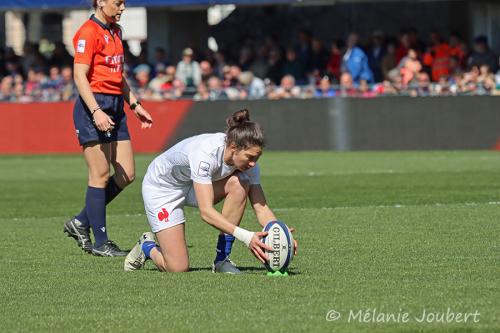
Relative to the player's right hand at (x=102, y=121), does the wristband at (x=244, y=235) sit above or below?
below

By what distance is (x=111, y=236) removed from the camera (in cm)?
1122

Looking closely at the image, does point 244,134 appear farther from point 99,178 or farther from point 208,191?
point 99,178

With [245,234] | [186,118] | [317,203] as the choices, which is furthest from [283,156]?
[245,234]

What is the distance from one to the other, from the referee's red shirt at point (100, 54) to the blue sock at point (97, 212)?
84cm

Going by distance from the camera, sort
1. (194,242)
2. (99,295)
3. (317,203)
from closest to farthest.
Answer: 1. (99,295)
2. (194,242)
3. (317,203)

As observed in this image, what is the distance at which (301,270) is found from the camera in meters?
8.46

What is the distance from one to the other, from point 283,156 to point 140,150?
3406 millimetres

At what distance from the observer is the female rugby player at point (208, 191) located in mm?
7828

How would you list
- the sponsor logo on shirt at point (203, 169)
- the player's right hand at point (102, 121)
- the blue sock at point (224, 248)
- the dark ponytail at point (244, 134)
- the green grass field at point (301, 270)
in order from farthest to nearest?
the player's right hand at point (102, 121) < the blue sock at point (224, 248) < the sponsor logo on shirt at point (203, 169) < the dark ponytail at point (244, 134) < the green grass field at point (301, 270)

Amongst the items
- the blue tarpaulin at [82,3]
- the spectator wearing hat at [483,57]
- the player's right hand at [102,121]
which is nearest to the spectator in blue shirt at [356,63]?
the spectator wearing hat at [483,57]

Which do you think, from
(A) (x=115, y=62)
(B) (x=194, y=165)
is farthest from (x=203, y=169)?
(A) (x=115, y=62)

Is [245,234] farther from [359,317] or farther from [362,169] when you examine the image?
[362,169]

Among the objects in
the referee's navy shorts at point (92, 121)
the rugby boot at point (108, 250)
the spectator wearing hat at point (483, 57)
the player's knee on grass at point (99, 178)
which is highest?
the spectator wearing hat at point (483, 57)

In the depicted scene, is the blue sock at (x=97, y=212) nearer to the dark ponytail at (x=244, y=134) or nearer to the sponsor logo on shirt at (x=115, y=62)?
the sponsor logo on shirt at (x=115, y=62)
